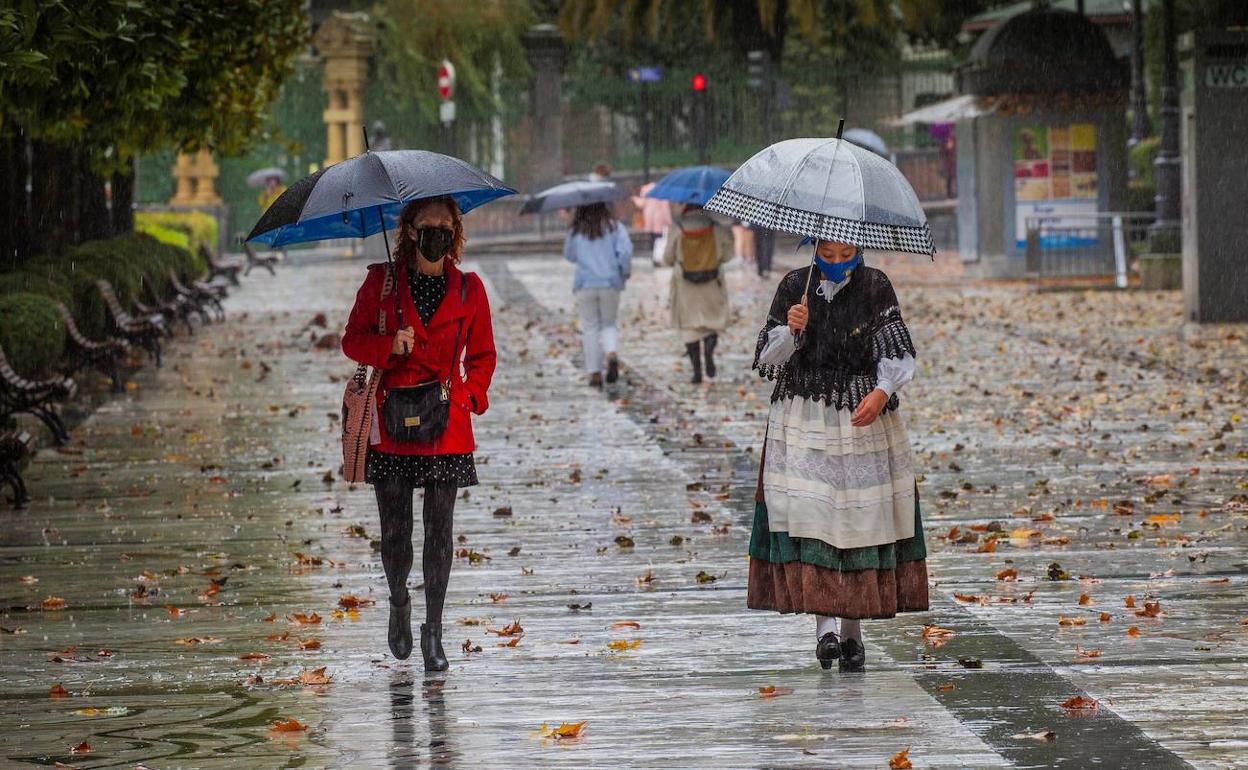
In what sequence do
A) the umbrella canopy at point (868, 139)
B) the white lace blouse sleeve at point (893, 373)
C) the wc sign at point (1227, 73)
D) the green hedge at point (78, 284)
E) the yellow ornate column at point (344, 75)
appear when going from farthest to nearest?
the yellow ornate column at point (344, 75) < the umbrella canopy at point (868, 139) < the wc sign at point (1227, 73) < the green hedge at point (78, 284) < the white lace blouse sleeve at point (893, 373)

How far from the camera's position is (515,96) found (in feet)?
161

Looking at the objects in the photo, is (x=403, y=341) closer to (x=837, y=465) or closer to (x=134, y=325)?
(x=837, y=465)

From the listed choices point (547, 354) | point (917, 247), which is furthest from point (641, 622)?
point (547, 354)

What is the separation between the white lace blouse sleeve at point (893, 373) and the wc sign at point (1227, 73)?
16.4 meters

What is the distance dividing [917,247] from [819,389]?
601 millimetres

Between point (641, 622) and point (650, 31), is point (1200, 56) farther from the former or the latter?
point (650, 31)

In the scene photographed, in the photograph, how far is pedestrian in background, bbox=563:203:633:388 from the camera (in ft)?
60.0

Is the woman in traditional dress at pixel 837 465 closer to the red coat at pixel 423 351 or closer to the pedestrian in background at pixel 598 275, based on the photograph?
the red coat at pixel 423 351

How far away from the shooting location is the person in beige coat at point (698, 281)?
1838 centimetres

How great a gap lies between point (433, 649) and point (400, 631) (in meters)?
0.19

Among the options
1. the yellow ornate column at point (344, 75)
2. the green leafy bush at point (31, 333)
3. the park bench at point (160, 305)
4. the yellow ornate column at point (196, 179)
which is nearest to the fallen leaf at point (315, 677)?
the green leafy bush at point (31, 333)

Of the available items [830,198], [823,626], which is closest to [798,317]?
[830,198]

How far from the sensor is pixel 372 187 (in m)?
7.52

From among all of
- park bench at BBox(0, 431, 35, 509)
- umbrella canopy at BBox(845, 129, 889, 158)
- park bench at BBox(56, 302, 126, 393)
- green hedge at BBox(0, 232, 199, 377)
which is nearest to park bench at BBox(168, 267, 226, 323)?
green hedge at BBox(0, 232, 199, 377)
